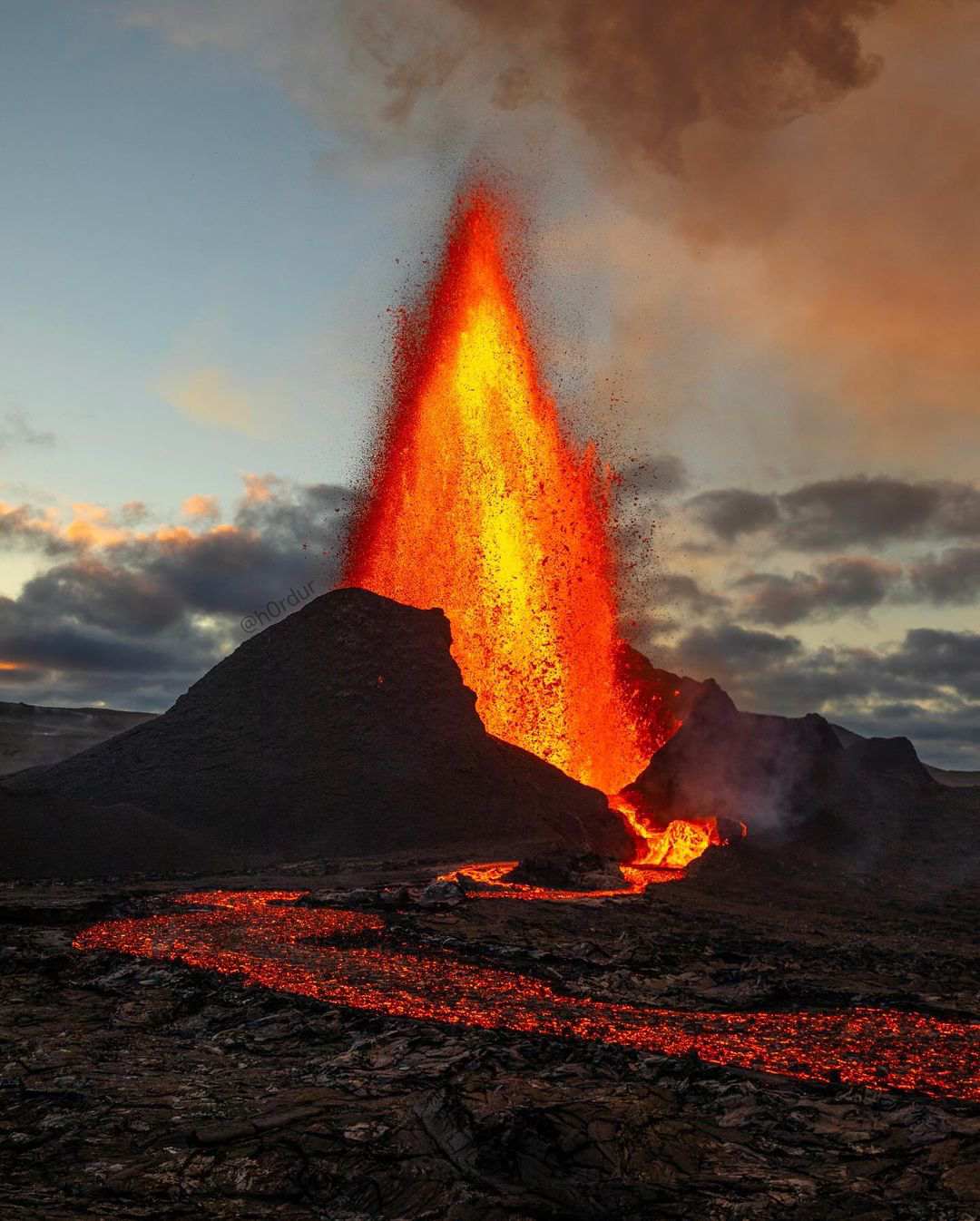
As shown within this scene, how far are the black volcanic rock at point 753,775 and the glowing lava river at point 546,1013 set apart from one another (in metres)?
22.5

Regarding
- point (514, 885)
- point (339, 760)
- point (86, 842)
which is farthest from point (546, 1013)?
point (339, 760)

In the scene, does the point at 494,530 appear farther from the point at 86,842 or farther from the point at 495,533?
the point at 86,842

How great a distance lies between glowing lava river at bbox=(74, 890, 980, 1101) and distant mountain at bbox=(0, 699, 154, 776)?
8629 cm

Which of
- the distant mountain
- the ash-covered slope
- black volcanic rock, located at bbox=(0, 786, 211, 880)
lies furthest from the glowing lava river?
the distant mountain

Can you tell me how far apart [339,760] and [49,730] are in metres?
103

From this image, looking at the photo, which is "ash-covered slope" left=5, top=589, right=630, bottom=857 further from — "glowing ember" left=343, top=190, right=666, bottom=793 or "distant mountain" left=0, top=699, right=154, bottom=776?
"distant mountain" left=0, top=699, right=154, bottom=776

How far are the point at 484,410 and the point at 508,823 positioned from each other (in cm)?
2466

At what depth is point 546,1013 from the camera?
42.1ft

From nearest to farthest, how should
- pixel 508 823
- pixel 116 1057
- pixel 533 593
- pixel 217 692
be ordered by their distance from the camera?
pixel 116 1057 → pixel 508 823 → pixel 217 692 → pixel 533 593

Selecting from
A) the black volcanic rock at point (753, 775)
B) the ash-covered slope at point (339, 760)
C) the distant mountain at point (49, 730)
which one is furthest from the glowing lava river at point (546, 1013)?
the distant mountain at point (49, 730)

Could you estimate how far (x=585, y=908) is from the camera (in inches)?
926

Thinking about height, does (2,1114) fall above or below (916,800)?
below

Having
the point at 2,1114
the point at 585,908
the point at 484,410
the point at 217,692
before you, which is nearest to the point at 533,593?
the point at 484,410

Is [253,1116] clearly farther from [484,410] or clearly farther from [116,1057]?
[484,410]
